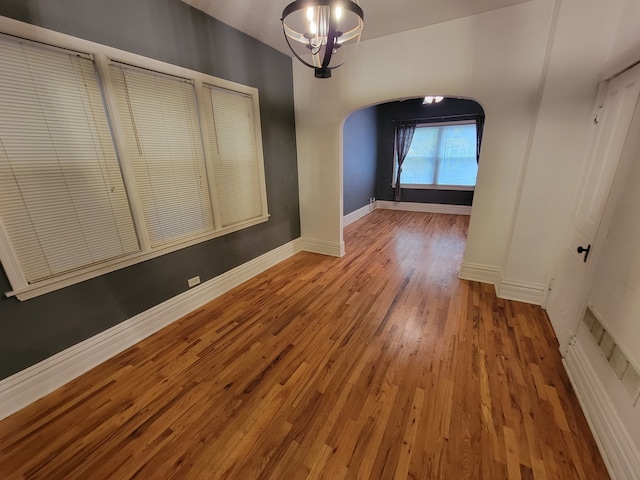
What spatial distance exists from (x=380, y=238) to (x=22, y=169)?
14.8 ft

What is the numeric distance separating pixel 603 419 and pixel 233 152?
137 inches

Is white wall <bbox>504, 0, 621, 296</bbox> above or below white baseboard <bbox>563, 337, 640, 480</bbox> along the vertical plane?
above

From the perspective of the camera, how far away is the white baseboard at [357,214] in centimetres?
587

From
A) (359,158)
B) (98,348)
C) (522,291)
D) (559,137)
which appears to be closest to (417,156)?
(359,158)

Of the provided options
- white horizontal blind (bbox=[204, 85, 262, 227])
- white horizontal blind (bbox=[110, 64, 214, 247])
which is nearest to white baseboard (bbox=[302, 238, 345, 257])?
white horizontal blind (bbox=[204, 85, 262, 227])

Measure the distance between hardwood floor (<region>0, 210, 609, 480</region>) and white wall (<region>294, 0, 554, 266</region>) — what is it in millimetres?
1137

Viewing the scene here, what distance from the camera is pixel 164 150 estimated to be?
2268 millimetres

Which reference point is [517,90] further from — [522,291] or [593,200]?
[522,291]

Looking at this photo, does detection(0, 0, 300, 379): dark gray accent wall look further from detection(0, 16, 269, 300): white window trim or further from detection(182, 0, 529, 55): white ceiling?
detection(182, 0, 529, 55): white ceiling

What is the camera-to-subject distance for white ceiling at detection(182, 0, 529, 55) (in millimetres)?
2281

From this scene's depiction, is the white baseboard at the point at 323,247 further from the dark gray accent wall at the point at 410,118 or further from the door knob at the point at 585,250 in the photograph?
the dark gray accent wall at the point at 410,118

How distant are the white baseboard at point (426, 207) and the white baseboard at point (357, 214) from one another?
0.38m

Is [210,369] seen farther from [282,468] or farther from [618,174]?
[618,174]

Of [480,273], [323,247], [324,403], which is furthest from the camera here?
[323,247]
